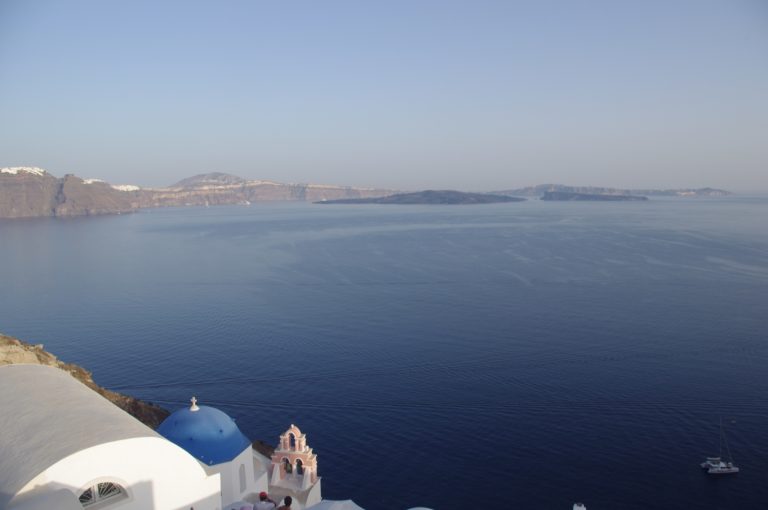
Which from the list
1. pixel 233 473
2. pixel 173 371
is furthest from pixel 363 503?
pixel 173 371

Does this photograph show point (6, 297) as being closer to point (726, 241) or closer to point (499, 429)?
point (499, 429)

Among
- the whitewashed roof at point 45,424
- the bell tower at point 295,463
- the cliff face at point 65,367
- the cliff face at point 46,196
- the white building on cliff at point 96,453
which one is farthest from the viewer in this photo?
the cliff face at point 46,196

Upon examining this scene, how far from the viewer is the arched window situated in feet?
26.7

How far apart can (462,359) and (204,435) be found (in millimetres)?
15806

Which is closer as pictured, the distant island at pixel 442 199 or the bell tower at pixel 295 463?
the bell tower at pixel 295 463

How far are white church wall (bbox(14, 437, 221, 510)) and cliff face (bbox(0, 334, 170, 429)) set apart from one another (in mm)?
7319

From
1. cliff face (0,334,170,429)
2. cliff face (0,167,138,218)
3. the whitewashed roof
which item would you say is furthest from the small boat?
cliff face (0,167,138,218)

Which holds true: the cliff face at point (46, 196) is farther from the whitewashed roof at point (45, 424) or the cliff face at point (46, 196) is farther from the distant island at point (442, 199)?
the whitewashed roof at point (45, 424)

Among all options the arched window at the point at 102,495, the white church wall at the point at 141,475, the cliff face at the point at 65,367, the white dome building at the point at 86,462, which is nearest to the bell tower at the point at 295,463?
the white dome building at the point at 86,462

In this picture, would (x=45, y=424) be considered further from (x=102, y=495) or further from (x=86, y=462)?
(x=102, y=495)

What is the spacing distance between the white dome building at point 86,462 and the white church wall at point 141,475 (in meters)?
0.01

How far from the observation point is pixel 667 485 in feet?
55.1

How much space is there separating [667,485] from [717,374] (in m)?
9.00

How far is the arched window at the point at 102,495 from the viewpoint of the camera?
8.12 m
